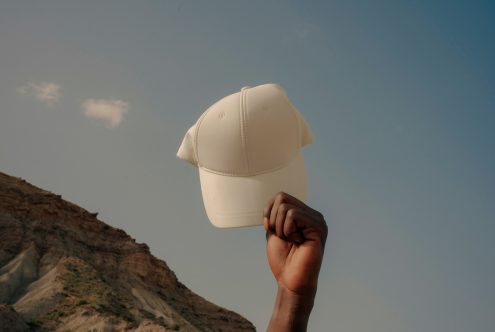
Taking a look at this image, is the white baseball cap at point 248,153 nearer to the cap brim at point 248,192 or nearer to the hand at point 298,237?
the cap brim at point 248,192

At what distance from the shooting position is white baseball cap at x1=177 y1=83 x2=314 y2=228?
3197 mm

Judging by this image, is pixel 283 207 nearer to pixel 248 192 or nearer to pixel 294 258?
pixel 294 258

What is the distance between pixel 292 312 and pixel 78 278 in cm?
3607

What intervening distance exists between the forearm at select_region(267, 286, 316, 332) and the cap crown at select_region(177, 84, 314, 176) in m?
0.70

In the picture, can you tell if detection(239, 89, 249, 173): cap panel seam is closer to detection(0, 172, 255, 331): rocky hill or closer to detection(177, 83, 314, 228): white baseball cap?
detection(177, 83, 314, 228): white baseball cap

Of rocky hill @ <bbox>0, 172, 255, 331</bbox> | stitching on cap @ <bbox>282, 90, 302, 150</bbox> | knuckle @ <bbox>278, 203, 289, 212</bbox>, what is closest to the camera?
knuckle @ <bbox>278, 203, 289, 212</bbox>

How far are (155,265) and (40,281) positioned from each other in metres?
12.2

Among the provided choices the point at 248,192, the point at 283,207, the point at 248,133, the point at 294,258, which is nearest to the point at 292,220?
the point at 283,207

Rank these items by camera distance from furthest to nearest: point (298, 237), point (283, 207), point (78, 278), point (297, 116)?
point (78, 278) → point (297, 116) → point (298, 237) → point (283, 207)

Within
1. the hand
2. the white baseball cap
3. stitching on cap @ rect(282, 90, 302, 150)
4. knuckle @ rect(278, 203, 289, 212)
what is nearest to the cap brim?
the white baseball cap

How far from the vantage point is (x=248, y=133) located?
10.4ft

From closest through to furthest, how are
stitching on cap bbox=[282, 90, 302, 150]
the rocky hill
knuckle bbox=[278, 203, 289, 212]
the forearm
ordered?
knuckle bbox=[278, 203, 289, 212], the forearm, stitching on cap bbox=[282, 90, 302, 150], the rocky hill

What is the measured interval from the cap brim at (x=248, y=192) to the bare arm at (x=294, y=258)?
256 millimetres

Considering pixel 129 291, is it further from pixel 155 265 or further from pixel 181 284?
pixel 181 284
